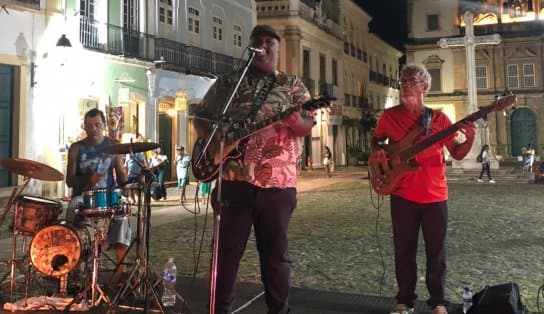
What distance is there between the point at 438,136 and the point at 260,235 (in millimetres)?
1604

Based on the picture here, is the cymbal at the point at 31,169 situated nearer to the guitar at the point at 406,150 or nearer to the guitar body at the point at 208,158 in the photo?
the guitar body at the point at 208,158

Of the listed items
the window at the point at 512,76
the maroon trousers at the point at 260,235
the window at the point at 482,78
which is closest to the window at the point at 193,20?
the maroon trousers at the point at 260,235

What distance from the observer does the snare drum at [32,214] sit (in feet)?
16.3

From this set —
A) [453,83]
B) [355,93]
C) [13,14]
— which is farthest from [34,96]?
[453,83]

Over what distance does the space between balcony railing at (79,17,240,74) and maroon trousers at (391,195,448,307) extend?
12703mm

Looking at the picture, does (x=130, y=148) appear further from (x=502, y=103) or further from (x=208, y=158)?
(x=502, y=103)

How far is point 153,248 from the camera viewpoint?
7.98 metres

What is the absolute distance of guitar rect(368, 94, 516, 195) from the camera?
13.2 ft

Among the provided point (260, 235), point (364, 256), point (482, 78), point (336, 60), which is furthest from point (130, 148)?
point (482, 78)

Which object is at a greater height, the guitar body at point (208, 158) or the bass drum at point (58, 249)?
the guitar body at point (208, 158)

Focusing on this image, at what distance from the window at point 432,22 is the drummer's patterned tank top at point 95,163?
45.5 m

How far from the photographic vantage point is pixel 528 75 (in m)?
43.4

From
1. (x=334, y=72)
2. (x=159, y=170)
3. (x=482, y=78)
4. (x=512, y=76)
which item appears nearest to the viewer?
(x=159, y=170)

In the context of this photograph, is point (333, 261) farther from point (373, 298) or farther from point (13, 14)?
point (13, 14)
